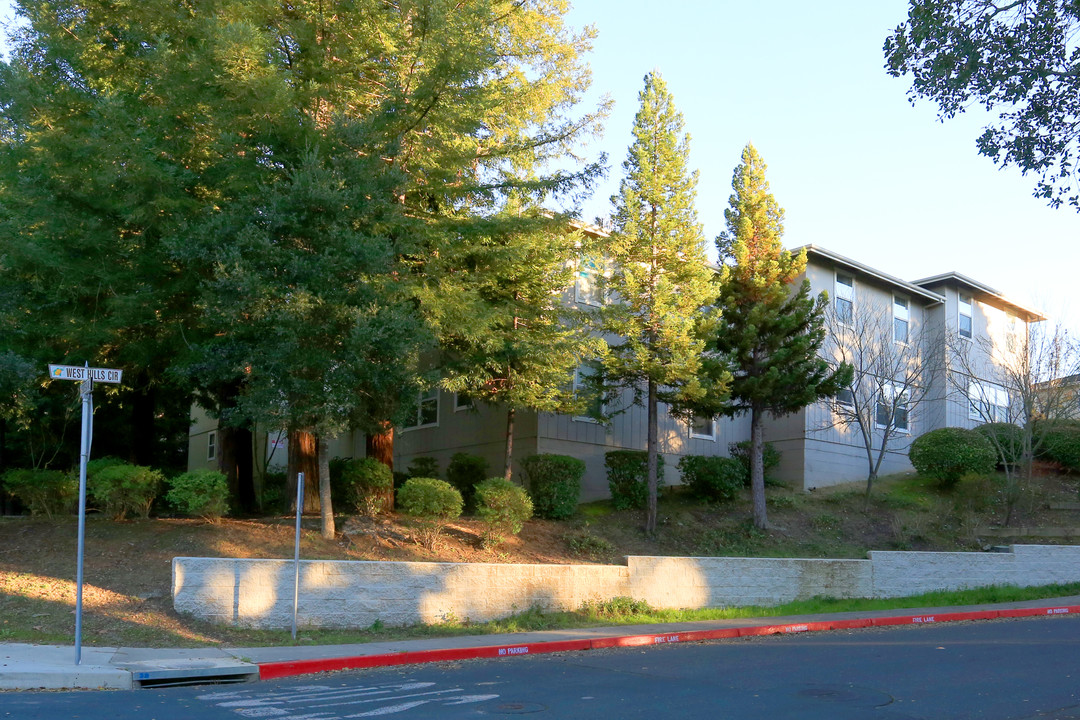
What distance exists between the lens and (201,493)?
16062 millimetres

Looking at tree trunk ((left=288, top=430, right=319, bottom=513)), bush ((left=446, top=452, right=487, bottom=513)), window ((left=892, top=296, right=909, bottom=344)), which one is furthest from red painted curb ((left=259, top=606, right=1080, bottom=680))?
window ((left=892, top=296, right=909, bottom=344))

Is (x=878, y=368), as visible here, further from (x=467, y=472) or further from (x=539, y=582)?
(x=539, y=582)

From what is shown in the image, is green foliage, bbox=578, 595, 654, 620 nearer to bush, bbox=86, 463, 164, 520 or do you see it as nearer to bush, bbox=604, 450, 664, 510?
bush, bbox=604, 450, 664, 510

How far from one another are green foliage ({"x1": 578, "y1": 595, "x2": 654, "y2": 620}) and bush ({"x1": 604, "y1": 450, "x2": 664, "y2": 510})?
4513 mm

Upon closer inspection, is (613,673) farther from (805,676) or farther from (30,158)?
(30,158)

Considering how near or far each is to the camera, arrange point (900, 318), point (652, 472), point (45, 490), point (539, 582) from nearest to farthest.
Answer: point (539, 582), point (45, 490), point (652, 472), point (900, 318)

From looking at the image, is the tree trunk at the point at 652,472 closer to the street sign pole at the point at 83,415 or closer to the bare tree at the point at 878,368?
the bare tree at the point at 878,368

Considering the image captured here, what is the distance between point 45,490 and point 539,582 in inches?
354

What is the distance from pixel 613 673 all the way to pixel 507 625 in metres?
4.18

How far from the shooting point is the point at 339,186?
15.0m

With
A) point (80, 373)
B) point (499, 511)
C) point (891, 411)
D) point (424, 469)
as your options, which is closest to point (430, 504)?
point (499, 511)

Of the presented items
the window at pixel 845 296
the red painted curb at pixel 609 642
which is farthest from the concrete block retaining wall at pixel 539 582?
the window at pixel 845 296

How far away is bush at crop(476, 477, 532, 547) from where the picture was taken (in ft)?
→ 57.2

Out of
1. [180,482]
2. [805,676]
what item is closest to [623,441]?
[180,482]
